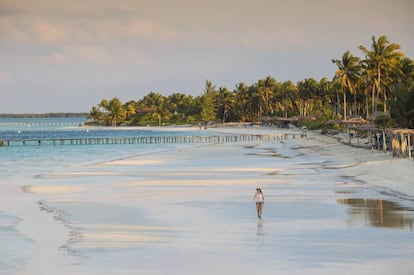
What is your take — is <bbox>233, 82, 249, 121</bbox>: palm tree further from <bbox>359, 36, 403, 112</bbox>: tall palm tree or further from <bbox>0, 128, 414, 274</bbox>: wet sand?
<bbox>0, 128, 414, 274</bbox>: wet sand

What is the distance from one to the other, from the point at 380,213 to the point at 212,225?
6.44 metres

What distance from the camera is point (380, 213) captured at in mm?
24828

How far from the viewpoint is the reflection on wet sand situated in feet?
73.5

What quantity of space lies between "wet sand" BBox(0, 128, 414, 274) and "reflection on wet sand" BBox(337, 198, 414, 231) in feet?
0.13

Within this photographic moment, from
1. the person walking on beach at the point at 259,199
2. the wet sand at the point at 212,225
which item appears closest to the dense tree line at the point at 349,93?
the wet sand at the point at 212,225

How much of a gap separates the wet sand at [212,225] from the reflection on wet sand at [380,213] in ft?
0.13

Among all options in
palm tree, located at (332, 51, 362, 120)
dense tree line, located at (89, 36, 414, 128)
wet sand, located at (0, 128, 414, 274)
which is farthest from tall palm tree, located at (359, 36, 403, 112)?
wet sand, located at (0, 128, 414, 274)

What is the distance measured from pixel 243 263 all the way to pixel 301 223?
6.56 meters

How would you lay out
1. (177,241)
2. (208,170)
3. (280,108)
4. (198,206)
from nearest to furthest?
1. (177,241)
2. (198,206)
3. (208,170)
4. (280,108)

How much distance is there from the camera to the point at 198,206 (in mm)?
28359

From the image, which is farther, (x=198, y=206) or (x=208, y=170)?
(x=208, y=170)

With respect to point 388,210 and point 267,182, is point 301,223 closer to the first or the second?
point 388,210

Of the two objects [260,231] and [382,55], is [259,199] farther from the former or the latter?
[382,55]

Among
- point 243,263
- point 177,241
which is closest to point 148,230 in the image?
point 177,241
